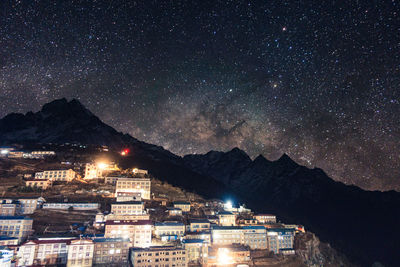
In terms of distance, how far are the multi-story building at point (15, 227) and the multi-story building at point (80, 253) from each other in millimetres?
15021

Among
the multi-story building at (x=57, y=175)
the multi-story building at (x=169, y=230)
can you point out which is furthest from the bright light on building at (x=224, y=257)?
the multi-story building at (x=57, y=175)

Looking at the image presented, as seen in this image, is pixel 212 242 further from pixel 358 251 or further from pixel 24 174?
pixel 358 251

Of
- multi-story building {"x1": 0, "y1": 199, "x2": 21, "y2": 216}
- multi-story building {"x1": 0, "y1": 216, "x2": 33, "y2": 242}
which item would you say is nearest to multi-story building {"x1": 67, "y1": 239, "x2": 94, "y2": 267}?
multi-story building {"x1": 0, "y1": 216, "x2": 33, "y2": 242}

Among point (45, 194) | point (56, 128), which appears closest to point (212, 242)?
point (45, 194)

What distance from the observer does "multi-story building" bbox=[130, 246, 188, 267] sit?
4825 centimetres

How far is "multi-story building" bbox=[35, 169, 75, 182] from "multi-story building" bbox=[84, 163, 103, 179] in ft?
21.7

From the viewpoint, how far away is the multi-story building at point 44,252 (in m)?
45.2

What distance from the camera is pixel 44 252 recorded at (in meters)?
46.6

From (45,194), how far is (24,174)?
17.6 m

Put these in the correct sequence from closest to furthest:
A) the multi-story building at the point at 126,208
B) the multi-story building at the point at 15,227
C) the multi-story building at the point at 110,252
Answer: the multi-story building at the point at 110,252, the multi-story building at the point at 15,227, the multi-story building at the point at 126,208

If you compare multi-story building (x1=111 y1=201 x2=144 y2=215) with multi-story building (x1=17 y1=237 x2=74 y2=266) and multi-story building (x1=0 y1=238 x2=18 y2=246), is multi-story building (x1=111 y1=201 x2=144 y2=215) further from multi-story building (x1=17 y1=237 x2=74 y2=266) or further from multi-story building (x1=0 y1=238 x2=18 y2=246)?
multi-story building (x1=0 y1=238 x2=18 y2=246)

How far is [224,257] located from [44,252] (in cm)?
3766

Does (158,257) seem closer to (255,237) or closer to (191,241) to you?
(191,241)

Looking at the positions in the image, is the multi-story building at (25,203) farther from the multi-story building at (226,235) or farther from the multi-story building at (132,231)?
the multi-story building at (226,235)
